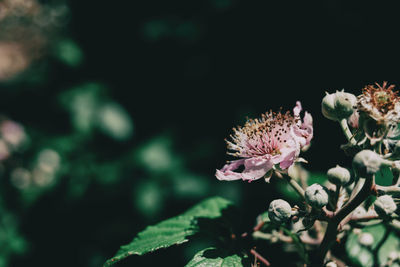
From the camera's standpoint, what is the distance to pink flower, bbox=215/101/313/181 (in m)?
1.03

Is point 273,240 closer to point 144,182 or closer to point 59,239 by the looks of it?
point 144,182

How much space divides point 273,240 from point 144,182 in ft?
4.87

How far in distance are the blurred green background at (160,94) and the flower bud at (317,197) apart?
1471mm

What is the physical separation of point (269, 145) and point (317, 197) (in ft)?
1.36

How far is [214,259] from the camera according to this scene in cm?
98

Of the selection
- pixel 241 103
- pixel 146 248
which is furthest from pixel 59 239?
pixel 146 248

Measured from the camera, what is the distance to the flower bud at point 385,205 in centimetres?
84

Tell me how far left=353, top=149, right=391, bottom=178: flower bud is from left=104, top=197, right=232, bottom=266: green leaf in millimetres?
490

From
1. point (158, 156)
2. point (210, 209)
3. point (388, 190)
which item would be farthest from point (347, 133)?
point (158, 156)

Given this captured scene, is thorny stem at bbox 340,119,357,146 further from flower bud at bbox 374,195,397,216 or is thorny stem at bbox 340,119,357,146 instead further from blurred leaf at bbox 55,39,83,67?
blurred leaf at bbox 55,39,83,67

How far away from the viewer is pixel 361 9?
244cm

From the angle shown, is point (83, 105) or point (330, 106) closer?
point (330, 106)

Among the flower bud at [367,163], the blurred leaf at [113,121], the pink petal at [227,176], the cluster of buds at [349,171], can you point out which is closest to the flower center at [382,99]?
the cluster of buds at [349,171]

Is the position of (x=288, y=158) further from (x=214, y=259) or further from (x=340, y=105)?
(x=214, y=259)
